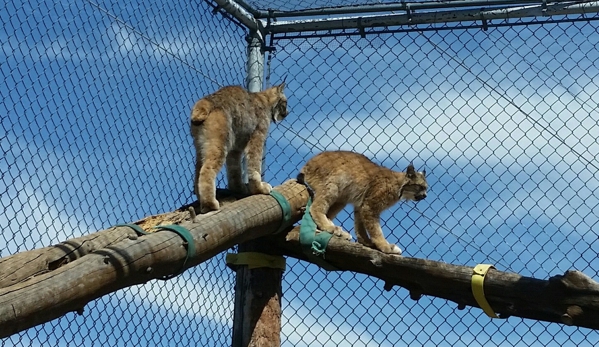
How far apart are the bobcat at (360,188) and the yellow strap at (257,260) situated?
495mm

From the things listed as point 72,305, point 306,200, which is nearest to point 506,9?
point 306,200

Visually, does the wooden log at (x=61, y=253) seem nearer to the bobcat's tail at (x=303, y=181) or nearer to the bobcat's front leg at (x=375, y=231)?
the bobcat's tail at (x=303, y=181)

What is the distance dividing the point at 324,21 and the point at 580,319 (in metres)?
2.51

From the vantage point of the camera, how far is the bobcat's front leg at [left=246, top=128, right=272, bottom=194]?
18.4ft

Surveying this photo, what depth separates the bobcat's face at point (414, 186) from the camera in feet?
21.0

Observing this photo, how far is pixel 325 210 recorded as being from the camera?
19.7ft

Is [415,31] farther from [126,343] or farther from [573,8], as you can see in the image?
[126,343]

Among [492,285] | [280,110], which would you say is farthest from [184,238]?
[280,110]

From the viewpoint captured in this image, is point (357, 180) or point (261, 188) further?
point (357, 180)

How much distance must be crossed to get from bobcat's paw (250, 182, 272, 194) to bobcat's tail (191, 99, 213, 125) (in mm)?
518

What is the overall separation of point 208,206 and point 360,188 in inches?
53.8

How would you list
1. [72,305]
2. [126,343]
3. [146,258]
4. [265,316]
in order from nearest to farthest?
[72,305], [146,258], [126,343], [265,316]

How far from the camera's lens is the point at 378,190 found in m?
6.27

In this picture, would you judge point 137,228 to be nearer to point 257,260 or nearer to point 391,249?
point 257,260
